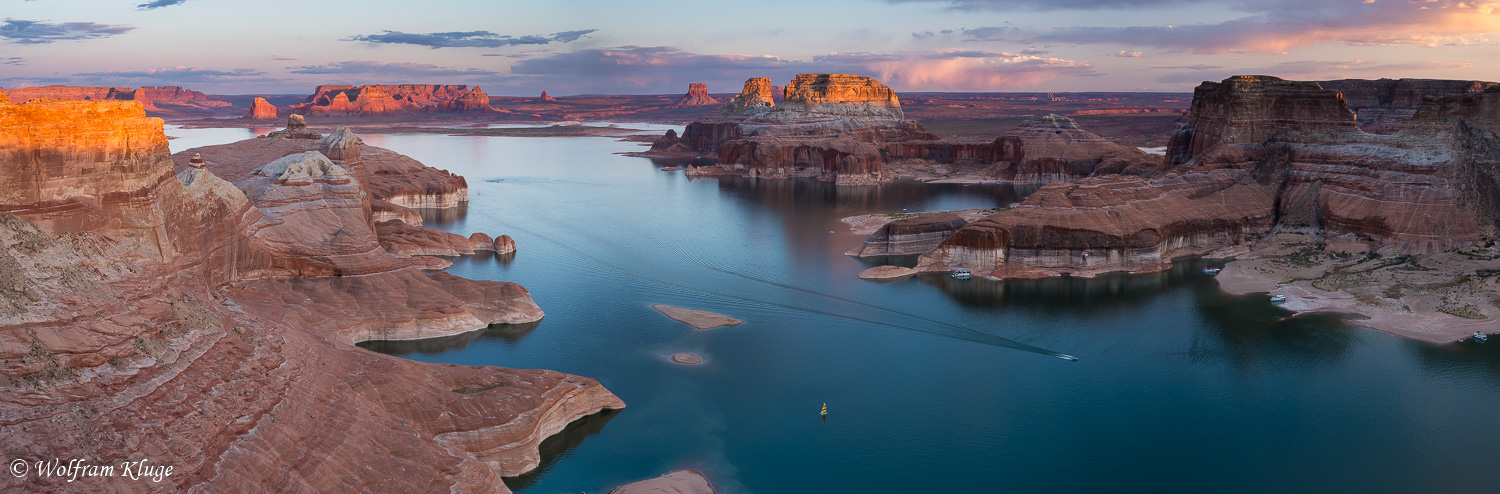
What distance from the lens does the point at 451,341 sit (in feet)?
168

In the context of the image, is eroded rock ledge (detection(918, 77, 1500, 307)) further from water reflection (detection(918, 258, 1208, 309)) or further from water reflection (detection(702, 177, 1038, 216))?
water reflection (detection(702, 177, 1038, 216))

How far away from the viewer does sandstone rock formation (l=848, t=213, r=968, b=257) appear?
78188 mm

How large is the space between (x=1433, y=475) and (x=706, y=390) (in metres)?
28.9

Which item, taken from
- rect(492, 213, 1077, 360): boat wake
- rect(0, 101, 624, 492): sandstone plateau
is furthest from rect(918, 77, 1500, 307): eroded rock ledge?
rect(0, 101, 624, 492): sandstone plateau

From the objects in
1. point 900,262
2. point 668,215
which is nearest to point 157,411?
point 900,262

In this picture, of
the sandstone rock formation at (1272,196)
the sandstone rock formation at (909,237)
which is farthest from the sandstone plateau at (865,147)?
the sandstone rock formation at (909,237)

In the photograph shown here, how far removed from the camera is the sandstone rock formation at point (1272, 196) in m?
71.0

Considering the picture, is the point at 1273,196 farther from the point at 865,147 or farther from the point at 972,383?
the point at 865,147

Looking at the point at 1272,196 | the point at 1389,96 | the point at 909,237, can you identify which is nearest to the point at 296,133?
the point at 909,237

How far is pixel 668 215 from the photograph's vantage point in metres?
104

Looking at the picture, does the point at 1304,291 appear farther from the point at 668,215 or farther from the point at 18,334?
the point at 18,334

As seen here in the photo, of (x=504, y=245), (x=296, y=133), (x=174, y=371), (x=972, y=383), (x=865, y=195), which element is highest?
(x=296, y=133)

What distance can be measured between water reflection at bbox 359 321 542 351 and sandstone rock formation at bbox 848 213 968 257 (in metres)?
33.0

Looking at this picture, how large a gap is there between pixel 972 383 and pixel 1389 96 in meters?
94.7
